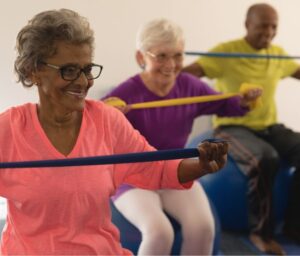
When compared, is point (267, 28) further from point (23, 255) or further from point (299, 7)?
point (23, 255)

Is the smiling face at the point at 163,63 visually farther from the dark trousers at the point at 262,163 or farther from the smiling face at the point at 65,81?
the smiling face at the point at 65,81

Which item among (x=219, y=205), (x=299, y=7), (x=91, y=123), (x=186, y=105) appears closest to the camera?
(x=91, y=123)

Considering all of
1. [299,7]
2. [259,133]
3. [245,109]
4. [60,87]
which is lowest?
[259,133]

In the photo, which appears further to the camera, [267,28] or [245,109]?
[267,28]

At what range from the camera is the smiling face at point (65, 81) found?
1.36 m

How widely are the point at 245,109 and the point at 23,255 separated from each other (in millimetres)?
1516

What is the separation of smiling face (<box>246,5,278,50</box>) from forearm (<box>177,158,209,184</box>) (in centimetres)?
156

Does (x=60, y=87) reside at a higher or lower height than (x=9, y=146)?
higher

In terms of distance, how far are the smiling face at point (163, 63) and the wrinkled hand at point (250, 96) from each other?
0.42 m

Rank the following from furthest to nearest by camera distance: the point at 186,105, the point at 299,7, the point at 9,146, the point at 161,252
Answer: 1. the point at 299,7
2. the point at 186,105
3. the point at 161,252
4. the point at 9,146

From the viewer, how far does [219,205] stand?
109 inches

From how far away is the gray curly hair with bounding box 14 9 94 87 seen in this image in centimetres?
134

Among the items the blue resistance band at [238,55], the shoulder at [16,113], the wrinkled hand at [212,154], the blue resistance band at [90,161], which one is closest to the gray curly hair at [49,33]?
the shoulder at [16,113]

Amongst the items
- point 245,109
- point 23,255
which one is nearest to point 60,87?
point 23,255
